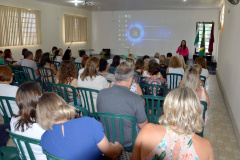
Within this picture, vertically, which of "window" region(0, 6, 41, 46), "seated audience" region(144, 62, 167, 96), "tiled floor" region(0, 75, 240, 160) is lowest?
"tiled floor" region(0, 75, 240, 160)

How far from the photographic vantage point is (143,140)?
1.38 m

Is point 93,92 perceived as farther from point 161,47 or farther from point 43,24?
point 161,47

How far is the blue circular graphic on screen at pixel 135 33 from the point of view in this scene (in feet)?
45.0

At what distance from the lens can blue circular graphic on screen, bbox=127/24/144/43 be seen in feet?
45.0

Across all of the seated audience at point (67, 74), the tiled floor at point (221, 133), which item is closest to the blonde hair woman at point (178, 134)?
the tiled floor at point (221, 133)

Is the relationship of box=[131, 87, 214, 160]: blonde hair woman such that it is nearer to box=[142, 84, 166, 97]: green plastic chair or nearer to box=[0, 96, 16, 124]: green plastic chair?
box=[0, 96, 16, 124]: green plastic chair

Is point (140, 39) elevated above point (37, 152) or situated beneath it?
elevated above

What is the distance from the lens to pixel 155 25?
13406mm

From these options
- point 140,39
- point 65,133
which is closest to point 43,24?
point 140,39

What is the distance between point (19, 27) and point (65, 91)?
23.9 feet

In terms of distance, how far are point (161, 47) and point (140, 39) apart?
4.57 ft

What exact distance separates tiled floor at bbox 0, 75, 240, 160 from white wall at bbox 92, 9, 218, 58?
321 inches

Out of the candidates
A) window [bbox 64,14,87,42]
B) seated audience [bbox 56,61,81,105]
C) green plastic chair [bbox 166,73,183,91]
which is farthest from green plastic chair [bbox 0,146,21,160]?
window [bbox 64,14,87,42]

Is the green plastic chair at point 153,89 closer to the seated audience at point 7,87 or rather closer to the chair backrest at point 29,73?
the seated audience at point 7,87
